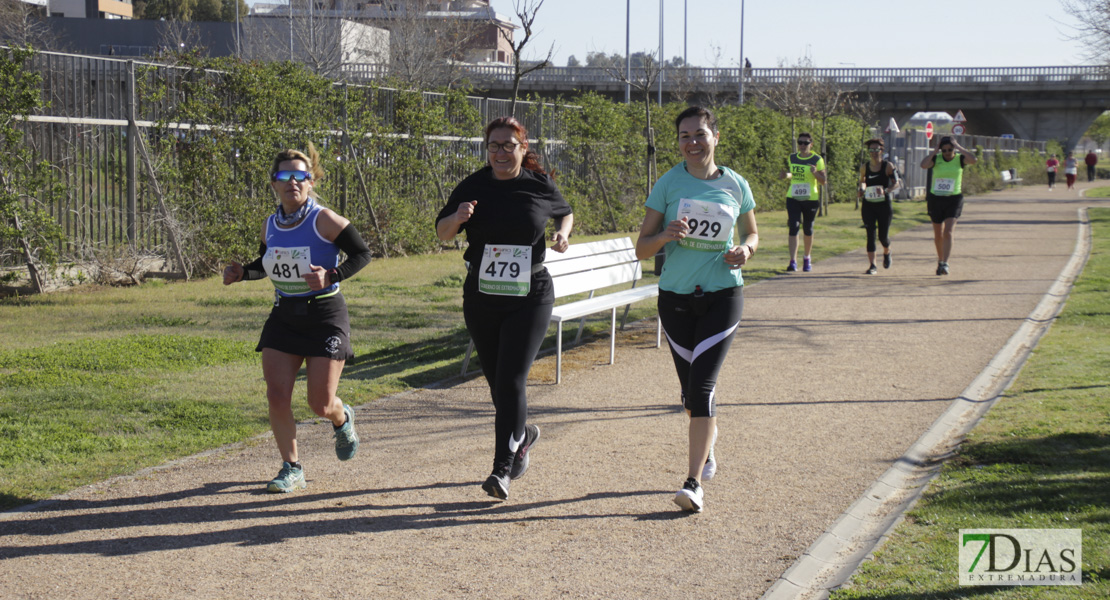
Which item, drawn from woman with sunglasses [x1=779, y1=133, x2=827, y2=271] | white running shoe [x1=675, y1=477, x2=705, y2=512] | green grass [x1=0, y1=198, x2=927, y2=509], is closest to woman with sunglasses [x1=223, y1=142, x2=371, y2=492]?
green grass [x1=0, y1=198, x2=927, y2=509]

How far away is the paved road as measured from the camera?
4410 millimetres

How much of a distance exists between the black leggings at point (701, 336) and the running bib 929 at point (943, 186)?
35.8 ft

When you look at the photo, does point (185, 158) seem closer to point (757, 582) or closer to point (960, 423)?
point (960, 423)

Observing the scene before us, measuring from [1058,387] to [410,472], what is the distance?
487cm

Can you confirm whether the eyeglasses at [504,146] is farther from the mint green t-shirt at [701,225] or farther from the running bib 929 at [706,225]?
the running bib 929 at [706,225]

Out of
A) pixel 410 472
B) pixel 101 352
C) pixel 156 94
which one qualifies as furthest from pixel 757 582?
pixel 156 94

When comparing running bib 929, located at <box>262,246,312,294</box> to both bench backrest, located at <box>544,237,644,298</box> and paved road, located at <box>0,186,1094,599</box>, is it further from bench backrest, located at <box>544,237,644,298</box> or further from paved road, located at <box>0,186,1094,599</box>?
bench backrest, located at <box>544,237,644,298</box>

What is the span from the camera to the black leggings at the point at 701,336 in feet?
17.6

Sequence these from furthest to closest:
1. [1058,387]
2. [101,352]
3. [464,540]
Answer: [101,352], [1058,387], [464,540]

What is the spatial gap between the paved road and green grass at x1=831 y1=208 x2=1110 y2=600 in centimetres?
42

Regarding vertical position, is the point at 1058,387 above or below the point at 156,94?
below

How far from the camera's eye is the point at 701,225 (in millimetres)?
5461

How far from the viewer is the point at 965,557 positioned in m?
4.55

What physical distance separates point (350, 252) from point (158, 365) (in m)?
3.82
